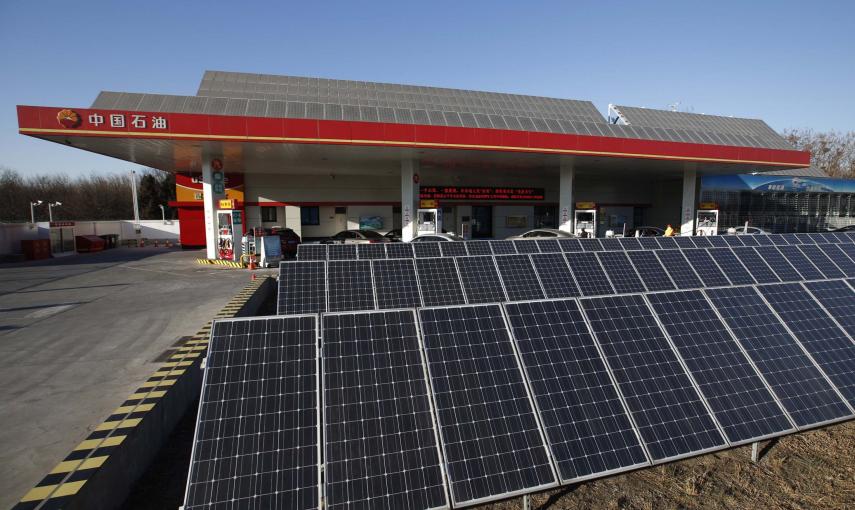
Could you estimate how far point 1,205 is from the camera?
46.5 meters

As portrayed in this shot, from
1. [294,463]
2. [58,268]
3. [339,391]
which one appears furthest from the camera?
[58,268]

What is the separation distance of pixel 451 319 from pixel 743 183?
3537cm

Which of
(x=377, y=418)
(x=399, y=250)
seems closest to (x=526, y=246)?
(x=399, y=250)

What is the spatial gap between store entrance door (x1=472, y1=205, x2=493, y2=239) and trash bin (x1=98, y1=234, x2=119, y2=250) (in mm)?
27602

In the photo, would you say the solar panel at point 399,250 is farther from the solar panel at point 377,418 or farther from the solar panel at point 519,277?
the solar panel at point 377,418

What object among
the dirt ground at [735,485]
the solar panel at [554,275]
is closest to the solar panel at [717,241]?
the solar panel at [554,275]

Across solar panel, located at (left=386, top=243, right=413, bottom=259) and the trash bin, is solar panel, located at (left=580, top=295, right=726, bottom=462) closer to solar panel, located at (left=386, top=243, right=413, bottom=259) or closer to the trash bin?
solar panel, located at (left=386, top=243, right=413, bottom=259)

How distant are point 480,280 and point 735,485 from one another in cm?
437

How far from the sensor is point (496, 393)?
3.38m

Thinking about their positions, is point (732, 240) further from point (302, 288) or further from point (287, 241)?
point (287, 241)

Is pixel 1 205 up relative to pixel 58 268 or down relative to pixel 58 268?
up

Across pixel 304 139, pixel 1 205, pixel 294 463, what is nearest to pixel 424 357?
pixel 294 463

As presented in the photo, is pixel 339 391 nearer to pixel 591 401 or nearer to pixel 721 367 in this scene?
pixel 591 401

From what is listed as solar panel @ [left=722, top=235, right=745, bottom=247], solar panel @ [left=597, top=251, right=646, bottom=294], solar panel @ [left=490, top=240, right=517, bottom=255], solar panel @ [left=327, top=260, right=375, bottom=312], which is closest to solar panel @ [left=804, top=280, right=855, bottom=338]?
solar panel @ [left=597, top=251, right=646, bottom=294]
